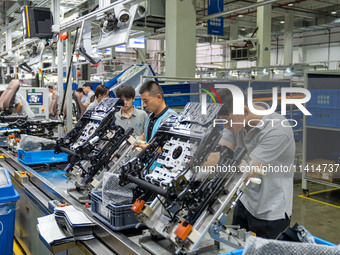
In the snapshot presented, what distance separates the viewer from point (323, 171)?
604cm

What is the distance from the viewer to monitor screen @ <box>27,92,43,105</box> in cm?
686

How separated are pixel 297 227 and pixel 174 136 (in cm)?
90

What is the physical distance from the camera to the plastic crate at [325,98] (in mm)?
5895

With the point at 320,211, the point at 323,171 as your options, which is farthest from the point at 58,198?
the point at 323,171

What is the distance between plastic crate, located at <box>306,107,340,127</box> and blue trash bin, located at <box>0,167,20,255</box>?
5.04m

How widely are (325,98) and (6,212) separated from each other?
5.16 m

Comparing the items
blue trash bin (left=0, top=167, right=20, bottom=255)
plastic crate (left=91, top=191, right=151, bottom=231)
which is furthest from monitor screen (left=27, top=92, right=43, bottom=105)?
plastic crate (left=91, top=191, right=151, bottom=231)

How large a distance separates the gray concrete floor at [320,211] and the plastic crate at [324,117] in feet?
4.21

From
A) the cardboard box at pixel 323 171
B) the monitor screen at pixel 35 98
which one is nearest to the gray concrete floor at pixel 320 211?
the cardboard box at pixel 323 171

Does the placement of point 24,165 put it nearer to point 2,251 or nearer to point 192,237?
point 2,251

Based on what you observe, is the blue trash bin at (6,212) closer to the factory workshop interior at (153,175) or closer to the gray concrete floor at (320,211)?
the factory workshop interior at (153,175)

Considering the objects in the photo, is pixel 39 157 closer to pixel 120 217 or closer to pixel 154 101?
pixel 154 101

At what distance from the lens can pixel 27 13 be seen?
507 cm

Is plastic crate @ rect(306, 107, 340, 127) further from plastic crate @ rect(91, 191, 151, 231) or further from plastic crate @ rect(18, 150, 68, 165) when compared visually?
plastic crate @ rect(91, 191, 151, 231)
